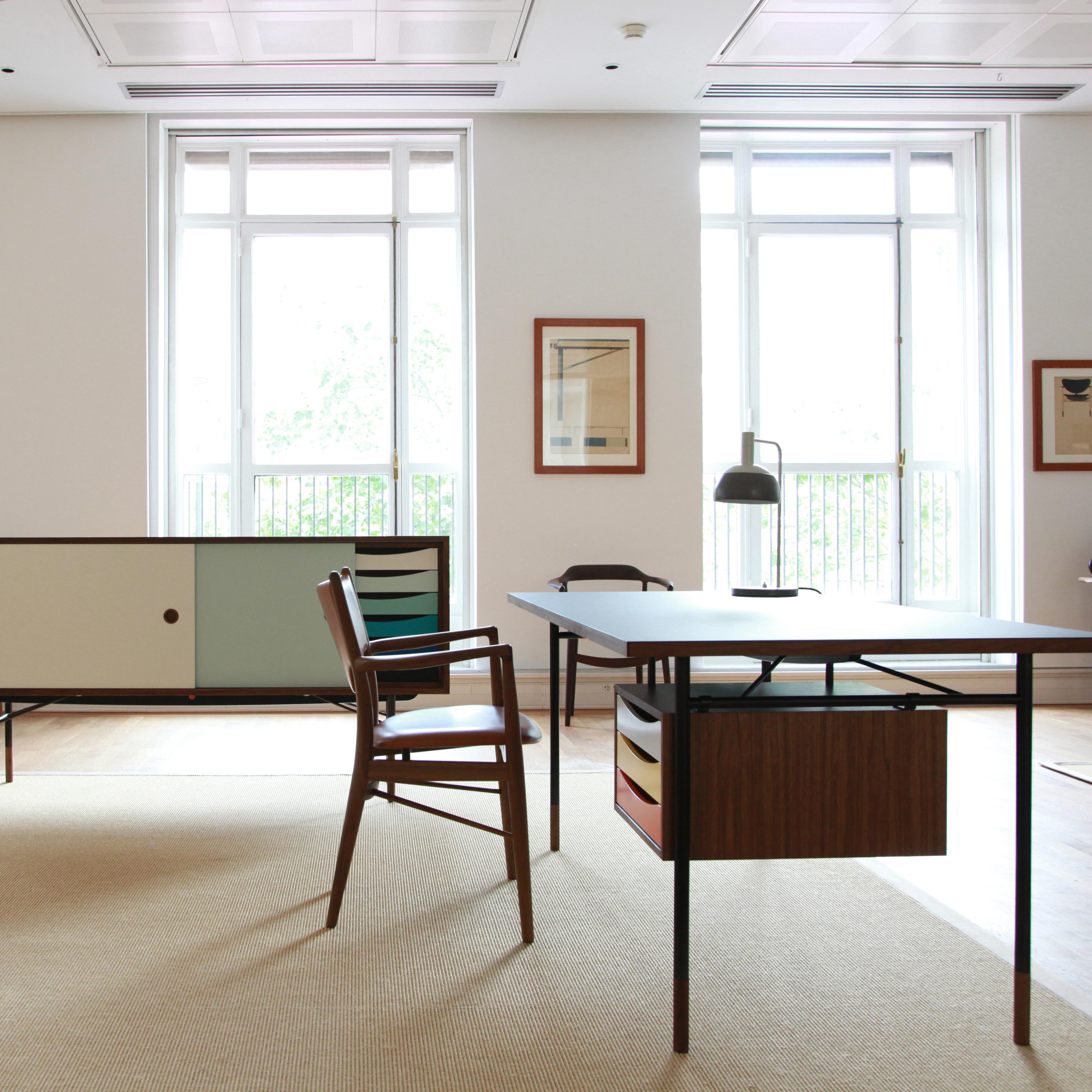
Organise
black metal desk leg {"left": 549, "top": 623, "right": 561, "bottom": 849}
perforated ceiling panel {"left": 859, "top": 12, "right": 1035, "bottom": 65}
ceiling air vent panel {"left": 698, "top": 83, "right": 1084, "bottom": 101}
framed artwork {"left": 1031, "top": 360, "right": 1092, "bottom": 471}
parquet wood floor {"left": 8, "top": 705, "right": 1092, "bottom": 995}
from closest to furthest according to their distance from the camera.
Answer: parquet wood floor {"left": 8, "top": 705, "right": 1092, "bottom": 995}, black metal desk leg {"left": 549, "top": 623, "right": 561, "bottom": 849}, perforated ceiling panel {"left": 859, "top": 12, "right": 1035, "bottom": 65}, ceiling air vent panel {"left": 698, "top": 83, "right": 1084, "bottom": 101}, framed artwork {"left": 1031, "top": 360, "right": 1092, "bottom": 471}

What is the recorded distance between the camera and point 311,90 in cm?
455

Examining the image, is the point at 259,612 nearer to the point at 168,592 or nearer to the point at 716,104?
the point at 168,592

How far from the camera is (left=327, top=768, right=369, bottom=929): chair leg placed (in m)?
2.00

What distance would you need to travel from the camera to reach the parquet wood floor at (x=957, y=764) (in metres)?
2.23

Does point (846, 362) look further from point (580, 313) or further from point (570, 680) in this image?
point (570, 680)

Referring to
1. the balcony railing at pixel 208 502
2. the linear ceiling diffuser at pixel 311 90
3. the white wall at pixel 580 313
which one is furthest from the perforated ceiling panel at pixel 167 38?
the balcony railing at pixel 208 502

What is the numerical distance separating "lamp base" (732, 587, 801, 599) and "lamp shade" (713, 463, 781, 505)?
10.0 inches

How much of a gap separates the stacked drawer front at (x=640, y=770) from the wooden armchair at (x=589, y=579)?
2.05 meters

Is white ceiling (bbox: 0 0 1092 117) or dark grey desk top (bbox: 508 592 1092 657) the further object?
white ceiling (bbox: 0 0 1092 117)

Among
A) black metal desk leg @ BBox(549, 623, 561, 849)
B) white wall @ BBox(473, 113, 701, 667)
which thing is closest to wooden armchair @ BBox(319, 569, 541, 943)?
black metal desk leg @ BBox(549, 623, 561, 849)

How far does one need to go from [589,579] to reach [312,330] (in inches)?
84.0

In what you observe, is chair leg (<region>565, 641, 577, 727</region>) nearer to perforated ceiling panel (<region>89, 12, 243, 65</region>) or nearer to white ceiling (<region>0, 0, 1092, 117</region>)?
white ceiling (<region>0, 0, 1092, 117</region>)

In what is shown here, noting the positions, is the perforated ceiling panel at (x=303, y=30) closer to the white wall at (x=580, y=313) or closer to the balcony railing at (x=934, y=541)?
the white wall at (x=580, y=313)

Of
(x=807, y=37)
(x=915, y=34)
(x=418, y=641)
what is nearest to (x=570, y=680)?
(x=418, y=641)
